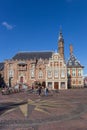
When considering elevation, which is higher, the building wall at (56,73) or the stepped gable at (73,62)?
the stepped gable at (73,62)

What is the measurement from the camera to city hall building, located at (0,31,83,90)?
61125 millimetres

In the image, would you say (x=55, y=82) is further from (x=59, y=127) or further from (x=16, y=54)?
(x=59, y=127)

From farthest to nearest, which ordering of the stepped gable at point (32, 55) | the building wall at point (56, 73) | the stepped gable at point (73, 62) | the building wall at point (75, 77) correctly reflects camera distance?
the stepped gable at point (73, 62) → the stepped gable at point (32, 55) → the building wall at point (75, 77) → the building wall at point (56, 73)

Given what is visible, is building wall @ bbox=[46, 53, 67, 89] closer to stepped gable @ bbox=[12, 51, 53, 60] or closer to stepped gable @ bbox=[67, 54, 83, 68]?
stepped gable @ bbox=[12, 51, 53, 60]

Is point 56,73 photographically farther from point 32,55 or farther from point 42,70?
point 32,55

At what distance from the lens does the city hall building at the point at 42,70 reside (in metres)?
61.1

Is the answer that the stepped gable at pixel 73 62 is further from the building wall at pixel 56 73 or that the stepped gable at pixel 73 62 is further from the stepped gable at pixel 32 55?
the stepped gable at pixel 32 55

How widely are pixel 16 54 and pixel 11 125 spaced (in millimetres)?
57936

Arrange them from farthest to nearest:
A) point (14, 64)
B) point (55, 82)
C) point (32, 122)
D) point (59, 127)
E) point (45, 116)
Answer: point (14, 64) → point (55, 82) → point (45, 116) → point (32, 122) → point (59, 127)

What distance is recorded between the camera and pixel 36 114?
14.6 meters

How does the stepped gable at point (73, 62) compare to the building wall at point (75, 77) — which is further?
the stepped gable at point (73, 62)

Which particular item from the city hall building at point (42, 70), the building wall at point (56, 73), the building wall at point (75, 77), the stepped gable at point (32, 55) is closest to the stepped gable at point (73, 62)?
the city hall building at point (42, 70)

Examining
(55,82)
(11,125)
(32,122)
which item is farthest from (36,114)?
(55,82)

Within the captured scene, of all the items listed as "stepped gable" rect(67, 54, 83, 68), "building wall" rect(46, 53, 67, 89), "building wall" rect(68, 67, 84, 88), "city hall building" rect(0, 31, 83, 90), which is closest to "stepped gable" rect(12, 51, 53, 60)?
"city hall building" rect(0, 31, 83, 90)
